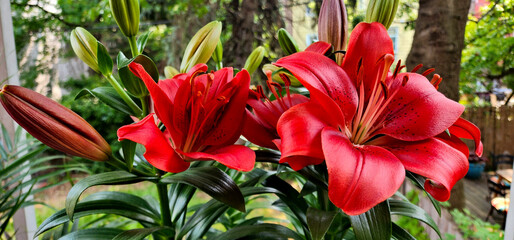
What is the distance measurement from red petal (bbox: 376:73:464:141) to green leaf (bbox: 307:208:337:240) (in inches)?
4.1

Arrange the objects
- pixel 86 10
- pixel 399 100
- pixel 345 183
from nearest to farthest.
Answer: pixel 345 183 → pixel 399 100 → pixel 86 10

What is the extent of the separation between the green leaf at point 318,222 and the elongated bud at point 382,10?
244 mm

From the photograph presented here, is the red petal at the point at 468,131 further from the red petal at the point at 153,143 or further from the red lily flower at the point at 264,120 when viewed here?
the red petal at the point at 153,143

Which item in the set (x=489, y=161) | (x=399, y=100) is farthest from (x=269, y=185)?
(x=489, y=161)

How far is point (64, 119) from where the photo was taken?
1.18 feet

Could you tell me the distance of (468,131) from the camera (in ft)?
1.26

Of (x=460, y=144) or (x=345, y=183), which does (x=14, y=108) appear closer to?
(x=345, y=183)

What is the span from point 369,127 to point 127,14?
12.2 inches

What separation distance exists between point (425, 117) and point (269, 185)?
222mm

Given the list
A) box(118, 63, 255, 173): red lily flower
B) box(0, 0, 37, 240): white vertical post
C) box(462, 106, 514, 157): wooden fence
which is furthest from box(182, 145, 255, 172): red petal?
box(462, 106, 514, 157): wooden fence

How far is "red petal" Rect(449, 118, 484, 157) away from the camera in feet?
1.23

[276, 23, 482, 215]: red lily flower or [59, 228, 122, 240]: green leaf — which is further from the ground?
[276, 23, 482, 215]: red lily flower

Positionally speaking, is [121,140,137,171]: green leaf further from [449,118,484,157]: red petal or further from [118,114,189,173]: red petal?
[449,118,484,157]: red petal

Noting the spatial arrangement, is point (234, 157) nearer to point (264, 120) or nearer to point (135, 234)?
point (264, 120)
